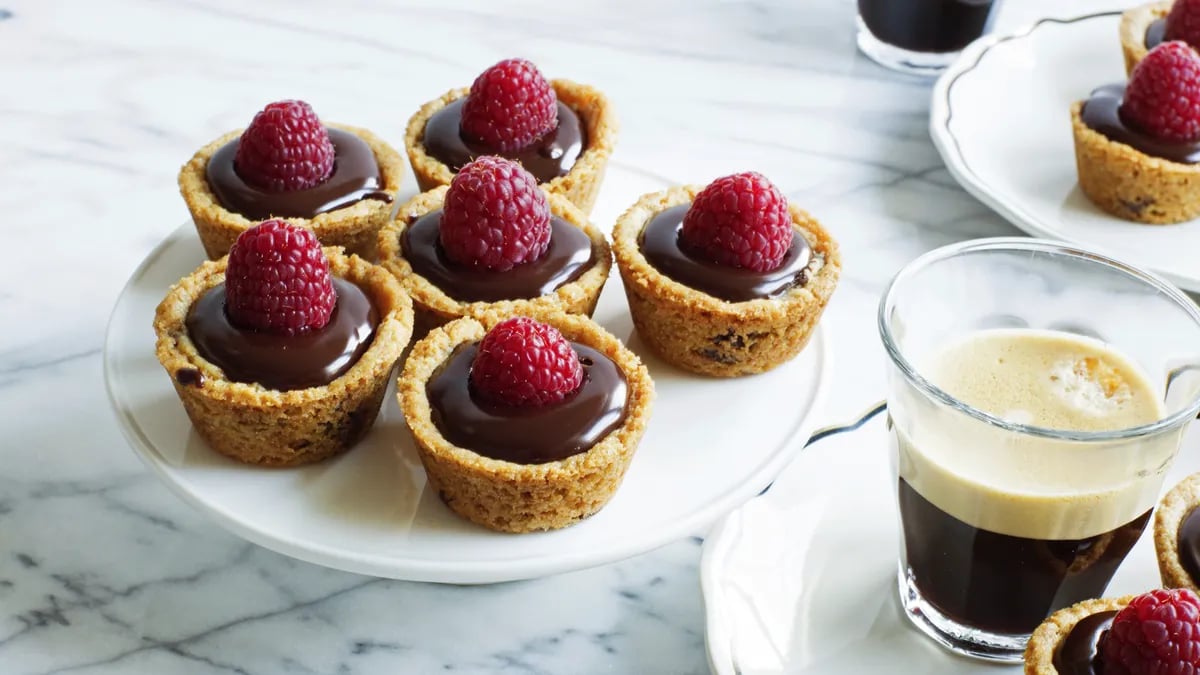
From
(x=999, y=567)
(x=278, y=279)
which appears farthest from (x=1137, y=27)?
(x=278, y=279)

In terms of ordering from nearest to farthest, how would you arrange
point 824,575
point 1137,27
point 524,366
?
point 524,366
point 824,575
point 1137,27

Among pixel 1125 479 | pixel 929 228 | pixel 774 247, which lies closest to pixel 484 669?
pixel 774 247

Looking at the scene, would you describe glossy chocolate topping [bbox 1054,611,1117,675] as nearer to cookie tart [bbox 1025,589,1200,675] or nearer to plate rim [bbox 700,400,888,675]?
cookie tart [bbox 1025,589,1200,675]

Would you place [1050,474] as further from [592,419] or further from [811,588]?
[592,419]

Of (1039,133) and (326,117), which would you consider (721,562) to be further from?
(326,117)

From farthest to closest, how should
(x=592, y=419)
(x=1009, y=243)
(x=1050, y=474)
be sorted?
(x=1009, y=243) → (x=592, y=419) → (x=1050, y=474)
